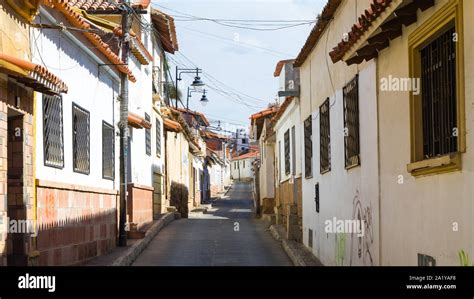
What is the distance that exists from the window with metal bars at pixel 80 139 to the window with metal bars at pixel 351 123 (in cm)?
461

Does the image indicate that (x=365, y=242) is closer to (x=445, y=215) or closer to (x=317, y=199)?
(x=445, y=215)

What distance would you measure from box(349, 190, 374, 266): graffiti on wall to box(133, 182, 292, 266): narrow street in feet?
14.9

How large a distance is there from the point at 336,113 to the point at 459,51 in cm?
620

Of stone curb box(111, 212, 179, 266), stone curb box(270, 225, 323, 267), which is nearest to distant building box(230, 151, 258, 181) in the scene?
stone curb box(111, 212, 179, 266)

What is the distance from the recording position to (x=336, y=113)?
12.5m

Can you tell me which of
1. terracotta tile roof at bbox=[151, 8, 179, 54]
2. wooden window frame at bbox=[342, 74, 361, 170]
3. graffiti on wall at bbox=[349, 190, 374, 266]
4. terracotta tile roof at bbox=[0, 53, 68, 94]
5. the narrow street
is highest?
terracotta tile roof at bbox=[151, 8, 179, 54]

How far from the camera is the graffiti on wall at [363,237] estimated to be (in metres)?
9.87

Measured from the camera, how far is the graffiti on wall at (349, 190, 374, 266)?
9869mm

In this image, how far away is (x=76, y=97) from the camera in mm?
13125

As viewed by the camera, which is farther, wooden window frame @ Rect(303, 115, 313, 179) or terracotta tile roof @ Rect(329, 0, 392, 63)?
wooden window frame @ Rect(303, 115, 313, 179)

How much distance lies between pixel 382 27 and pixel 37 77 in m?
4.24

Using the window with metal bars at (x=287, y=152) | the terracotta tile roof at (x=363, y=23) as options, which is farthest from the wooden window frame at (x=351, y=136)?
the window with metal bars at (x=287, y=152)

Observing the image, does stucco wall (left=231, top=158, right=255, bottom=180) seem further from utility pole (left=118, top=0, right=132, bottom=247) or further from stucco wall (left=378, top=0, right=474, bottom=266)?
stucco wall (left=378, top=0, right=474, bottom=266)
